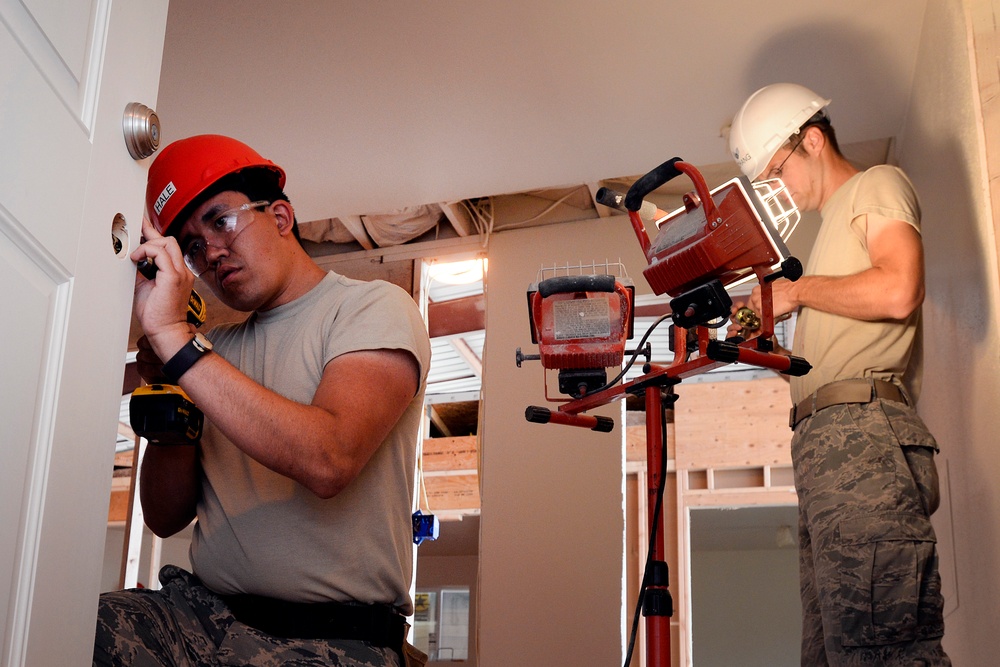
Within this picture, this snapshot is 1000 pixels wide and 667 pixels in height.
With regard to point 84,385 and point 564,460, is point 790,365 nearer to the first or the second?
point 84,385

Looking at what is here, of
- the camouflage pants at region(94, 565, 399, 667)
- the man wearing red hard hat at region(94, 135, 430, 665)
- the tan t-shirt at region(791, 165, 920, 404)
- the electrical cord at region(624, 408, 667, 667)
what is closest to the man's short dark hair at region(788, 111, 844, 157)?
the tan t-shirt at region(791, 165, 920, 404)

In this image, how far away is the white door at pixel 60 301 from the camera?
0.91 meters

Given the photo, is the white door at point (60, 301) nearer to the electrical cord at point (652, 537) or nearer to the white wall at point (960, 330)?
the electrical cord at point (652, 537)

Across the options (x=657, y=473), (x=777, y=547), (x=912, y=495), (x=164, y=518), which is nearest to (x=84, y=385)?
(x=164, y=518)

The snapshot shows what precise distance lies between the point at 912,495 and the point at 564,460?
2190 millimetres

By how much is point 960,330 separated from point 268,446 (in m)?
1.85

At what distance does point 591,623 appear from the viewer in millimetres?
3828

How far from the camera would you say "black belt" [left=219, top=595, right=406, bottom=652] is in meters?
1.52

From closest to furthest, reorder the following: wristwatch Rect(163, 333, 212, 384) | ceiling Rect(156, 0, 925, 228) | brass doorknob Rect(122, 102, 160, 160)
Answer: brass doorknob Rect(122, 102, 160, 160), wristwatch Rect(163, 333, 212, 384), ceiling Rect(156, 0, 925, 228)

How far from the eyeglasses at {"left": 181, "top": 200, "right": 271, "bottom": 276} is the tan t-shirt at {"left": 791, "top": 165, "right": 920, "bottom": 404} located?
4.49 feet

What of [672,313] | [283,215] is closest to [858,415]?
[672,313]

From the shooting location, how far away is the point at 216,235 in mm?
1798

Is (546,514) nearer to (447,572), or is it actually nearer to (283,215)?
(283,215)

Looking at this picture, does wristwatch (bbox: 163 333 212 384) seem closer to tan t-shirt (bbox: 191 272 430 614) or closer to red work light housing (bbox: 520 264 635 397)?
tan t-shirt (bbox: 191 272 430 614)
